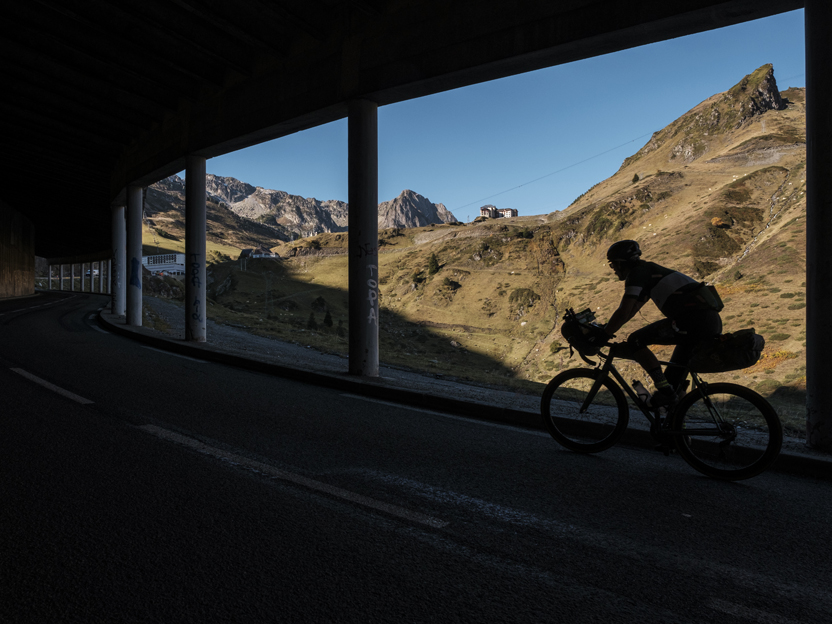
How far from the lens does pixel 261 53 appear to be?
1048cm

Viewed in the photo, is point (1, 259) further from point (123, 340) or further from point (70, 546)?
point (70, 546)

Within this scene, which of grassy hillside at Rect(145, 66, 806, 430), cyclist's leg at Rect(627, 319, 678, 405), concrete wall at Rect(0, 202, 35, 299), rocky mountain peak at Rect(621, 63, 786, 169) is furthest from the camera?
rocky mountain peak at Rect(621, 63, 786, 169)

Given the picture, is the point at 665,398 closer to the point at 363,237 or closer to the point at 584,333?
the point at 584,333

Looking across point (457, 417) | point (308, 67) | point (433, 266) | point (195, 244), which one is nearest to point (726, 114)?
point (433, 266)

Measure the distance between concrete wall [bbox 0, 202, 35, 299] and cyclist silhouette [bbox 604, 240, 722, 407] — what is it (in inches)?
1630

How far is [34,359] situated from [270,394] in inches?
208

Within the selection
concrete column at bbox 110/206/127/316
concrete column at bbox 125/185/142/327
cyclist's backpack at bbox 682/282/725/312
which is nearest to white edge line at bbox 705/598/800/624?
cyclist's backpack at bbox 682/282/725/312

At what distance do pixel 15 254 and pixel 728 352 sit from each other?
153 ft

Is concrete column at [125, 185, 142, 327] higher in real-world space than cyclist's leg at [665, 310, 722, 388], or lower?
higher

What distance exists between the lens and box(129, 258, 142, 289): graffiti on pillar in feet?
57.9

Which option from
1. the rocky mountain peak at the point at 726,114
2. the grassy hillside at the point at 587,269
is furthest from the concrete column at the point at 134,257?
the rocky mountain peak at the point at 726,114

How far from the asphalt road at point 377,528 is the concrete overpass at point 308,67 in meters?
2.37

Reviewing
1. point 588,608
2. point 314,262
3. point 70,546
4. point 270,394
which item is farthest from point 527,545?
point 314,262

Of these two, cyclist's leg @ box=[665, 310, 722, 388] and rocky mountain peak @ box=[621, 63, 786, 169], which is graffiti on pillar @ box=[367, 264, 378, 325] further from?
rocky mountain peak @ box=[621, 63, 786, 169]
